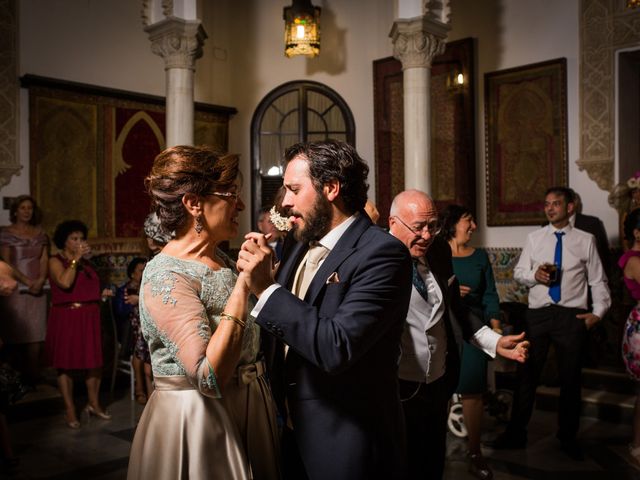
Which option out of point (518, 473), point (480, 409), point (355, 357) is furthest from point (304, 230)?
point (518, 473)

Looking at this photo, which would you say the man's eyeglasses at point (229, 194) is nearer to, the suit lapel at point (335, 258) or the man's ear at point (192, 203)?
the man's ear at point (192, 203)

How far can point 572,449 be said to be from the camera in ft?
14.2

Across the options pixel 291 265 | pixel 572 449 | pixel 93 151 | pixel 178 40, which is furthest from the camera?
pixel 93 151

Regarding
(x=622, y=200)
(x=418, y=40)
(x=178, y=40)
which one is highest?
(x=178, y=40)

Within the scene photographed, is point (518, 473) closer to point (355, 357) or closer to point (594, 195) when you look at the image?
point (355, 357)

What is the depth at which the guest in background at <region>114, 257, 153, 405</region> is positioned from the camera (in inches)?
225

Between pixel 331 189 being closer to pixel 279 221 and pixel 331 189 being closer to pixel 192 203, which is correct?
pixel 192 203

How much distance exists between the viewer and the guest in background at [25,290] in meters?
5.91

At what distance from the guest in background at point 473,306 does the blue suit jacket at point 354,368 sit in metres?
2.14

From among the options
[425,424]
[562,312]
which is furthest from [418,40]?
[425,424]

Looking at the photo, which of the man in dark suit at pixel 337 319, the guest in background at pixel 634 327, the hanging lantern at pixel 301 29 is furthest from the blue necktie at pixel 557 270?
the hanging lantern at pixel 301 29

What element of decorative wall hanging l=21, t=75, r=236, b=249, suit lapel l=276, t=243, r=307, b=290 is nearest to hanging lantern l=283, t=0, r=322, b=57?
decorative wall hanging l=21, t=75, r=236, b=249

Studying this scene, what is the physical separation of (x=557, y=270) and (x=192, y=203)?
3.44 m

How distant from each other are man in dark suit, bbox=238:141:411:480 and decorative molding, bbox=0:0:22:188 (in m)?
5.68
